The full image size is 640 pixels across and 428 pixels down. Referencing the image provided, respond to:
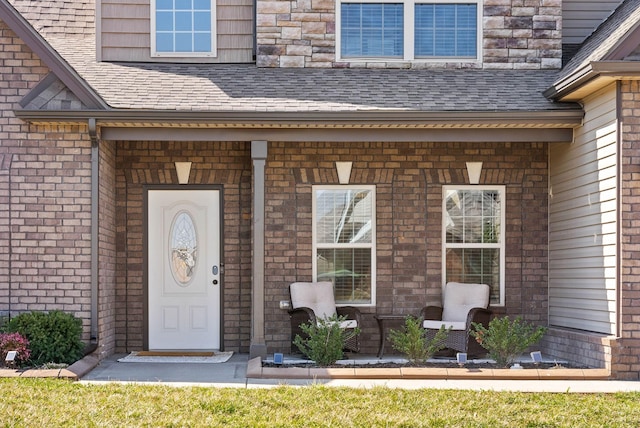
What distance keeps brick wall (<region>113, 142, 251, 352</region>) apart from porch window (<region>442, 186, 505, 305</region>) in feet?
8.10

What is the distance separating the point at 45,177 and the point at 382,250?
4.01 meters

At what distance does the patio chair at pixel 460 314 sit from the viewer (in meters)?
10.2

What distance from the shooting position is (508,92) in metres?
10.4

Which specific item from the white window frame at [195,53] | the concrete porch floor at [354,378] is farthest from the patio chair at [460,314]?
the white window frame at [195,53]

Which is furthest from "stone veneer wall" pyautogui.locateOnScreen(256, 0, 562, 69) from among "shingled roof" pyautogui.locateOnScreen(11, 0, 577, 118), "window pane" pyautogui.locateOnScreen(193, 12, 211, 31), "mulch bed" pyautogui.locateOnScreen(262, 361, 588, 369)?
"mulch bed" pyautogui.locateOnScreen(262, 361, 588, 369)

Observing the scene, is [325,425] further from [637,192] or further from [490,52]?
[490,52]

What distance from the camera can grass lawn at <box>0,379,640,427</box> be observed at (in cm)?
652

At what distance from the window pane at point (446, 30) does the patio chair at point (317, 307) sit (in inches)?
128

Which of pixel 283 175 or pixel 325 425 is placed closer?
pixel 325 425

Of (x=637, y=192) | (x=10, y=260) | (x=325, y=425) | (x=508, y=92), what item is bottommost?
(x=325, y=425)

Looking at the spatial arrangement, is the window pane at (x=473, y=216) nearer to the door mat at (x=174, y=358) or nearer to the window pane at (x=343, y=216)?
the window pane at (x=343, y=216)

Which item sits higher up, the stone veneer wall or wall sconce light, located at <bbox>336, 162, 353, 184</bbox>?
the stone veneer wall

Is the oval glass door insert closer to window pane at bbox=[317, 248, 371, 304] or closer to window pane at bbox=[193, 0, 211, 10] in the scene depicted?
window pane at bbox=[317, 248, 371, 304]

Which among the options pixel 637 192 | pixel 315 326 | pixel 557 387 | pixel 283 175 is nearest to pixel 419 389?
pixel 557 387
